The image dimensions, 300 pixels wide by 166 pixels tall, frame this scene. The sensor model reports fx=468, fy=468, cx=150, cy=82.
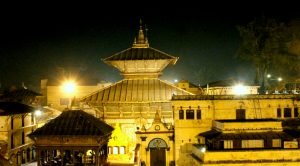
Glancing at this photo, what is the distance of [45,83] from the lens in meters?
80.9

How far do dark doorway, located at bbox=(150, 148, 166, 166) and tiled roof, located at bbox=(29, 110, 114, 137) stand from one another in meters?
6.76

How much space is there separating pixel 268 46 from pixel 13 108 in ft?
102

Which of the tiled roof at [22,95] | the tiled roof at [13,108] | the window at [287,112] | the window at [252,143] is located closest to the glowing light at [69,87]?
the tiled roof at [22,95]

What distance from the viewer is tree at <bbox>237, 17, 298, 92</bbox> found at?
184 feet

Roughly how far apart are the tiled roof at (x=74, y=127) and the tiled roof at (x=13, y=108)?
1201 cm

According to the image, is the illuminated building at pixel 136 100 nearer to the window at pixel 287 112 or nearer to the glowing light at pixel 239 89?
the window at pixel 287 112

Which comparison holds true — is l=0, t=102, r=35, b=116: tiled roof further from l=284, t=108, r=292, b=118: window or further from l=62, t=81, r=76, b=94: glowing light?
l=284, t=108, r=292, b=118: window

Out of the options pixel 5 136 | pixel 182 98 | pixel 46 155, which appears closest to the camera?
pixel 46 155

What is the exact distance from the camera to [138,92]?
45.9 meters

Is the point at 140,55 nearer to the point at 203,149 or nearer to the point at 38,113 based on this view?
the point at 203,149

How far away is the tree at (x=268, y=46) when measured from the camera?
184 ft

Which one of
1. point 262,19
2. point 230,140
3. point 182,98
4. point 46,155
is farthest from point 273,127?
point 262,19

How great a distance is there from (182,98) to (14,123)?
1835 cm

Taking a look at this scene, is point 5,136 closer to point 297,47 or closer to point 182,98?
point 182,98
